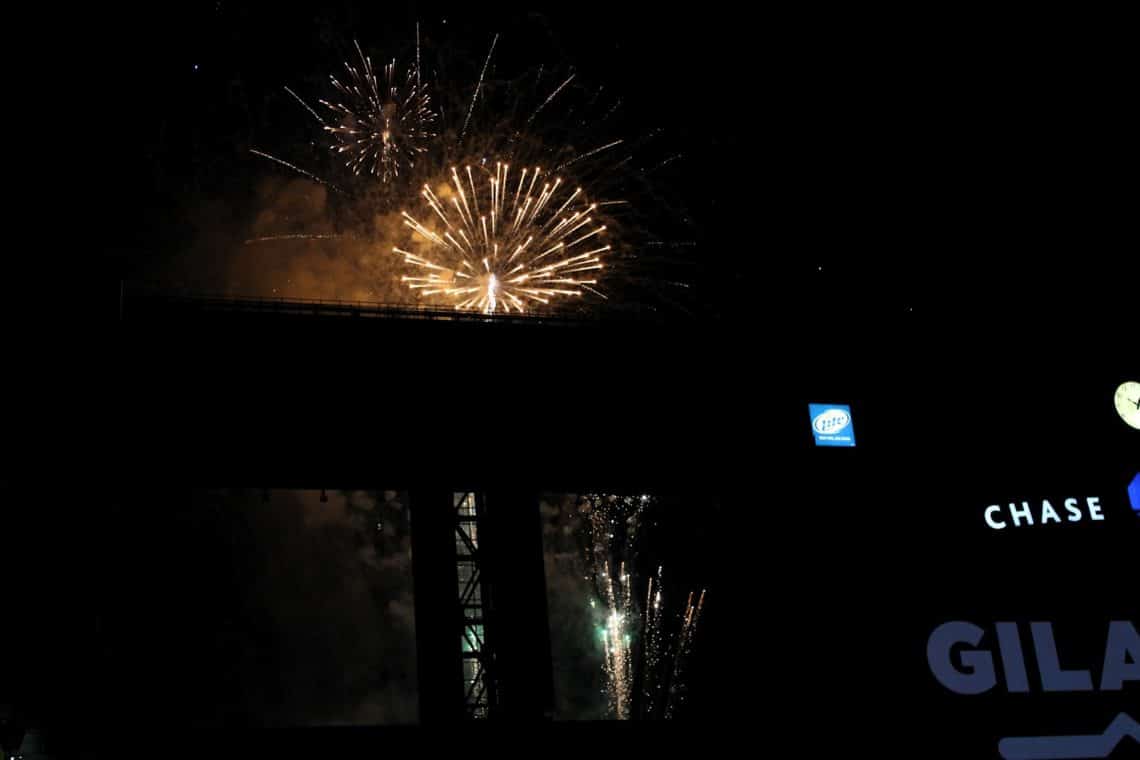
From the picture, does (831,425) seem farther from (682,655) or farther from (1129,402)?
(682,655)

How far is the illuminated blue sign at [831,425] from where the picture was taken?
3538cm

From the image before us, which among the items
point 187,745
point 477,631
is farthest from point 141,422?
point 477,631

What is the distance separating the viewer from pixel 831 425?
35.6 m

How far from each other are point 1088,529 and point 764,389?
33.4ft

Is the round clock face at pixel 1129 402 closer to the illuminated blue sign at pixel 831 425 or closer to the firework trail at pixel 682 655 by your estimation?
the illuminated blue sign at pixel 831 425

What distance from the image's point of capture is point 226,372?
105 feet

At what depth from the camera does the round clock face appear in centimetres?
3509

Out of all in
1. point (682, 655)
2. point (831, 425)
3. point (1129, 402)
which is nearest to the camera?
point (1129, 402)

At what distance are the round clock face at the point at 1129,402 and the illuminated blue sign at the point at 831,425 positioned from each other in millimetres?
8204

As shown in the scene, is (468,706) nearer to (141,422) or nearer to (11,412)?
(141,422)

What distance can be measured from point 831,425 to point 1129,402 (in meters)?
9.19

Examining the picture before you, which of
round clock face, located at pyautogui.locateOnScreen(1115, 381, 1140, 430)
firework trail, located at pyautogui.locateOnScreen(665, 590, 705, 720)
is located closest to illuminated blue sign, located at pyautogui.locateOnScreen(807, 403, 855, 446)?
round clock face, located at pyautogui.locateOnScreen(1115, 381, 1140, 430)

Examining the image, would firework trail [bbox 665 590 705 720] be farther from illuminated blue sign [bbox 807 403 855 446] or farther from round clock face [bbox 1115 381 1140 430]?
round clock face [bbox 1115 381 1140 430]

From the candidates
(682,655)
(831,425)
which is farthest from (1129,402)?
(682,655)
